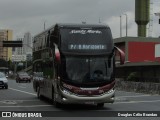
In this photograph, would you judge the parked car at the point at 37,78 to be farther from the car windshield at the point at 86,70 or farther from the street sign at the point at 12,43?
the street sign at the point at 12,43

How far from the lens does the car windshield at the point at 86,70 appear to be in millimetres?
18891

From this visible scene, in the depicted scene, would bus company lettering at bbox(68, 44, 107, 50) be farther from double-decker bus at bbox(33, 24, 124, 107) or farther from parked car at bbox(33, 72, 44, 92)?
parked car at bbox(33, 72, 44, 92)

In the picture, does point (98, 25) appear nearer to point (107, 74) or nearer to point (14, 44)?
point (107, 74)

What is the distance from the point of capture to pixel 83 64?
62.6 ft

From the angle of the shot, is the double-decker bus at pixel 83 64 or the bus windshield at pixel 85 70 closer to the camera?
the double-decker bus at pixel 83 64

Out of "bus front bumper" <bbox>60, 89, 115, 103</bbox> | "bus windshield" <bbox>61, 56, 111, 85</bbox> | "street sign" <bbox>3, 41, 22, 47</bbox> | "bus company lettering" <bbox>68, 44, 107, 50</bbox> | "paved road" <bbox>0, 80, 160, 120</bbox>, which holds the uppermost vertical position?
"street sign" <bbox>3, 41, 22, 47</bbox>

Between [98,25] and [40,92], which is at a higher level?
[98,25]

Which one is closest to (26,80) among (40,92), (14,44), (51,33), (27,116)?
(14,44)

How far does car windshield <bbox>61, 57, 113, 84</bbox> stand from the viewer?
18891 millimetres

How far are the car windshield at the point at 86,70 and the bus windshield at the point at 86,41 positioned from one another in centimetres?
34

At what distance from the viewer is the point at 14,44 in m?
80.6

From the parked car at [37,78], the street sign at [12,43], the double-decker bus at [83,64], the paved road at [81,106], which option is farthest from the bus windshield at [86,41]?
the street sign at [12,43]

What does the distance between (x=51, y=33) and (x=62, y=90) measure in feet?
11.4

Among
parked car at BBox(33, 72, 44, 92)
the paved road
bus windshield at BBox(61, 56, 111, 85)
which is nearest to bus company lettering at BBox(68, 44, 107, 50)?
bus windshield at BBox(61, 56, 111, 85)
